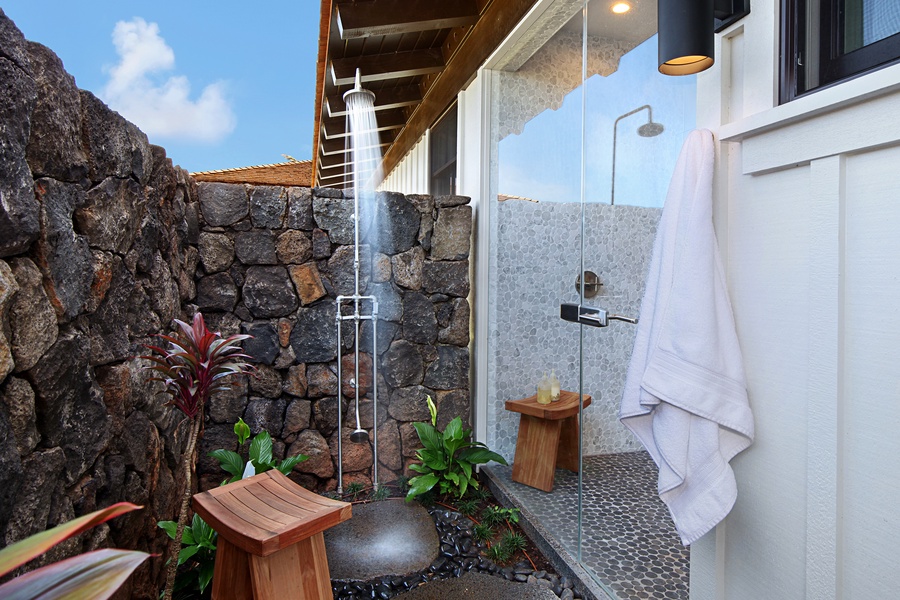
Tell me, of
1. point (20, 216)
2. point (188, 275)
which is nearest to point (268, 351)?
point (188, 275)

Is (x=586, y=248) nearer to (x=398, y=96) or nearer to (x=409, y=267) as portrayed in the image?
(x=409, y=267)

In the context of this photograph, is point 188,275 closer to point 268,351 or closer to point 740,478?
point 268,351

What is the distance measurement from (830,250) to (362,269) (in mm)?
2262

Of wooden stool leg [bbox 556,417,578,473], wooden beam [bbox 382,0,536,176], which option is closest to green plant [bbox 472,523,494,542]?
wooden stool leg [bbox 556,417,578,473]

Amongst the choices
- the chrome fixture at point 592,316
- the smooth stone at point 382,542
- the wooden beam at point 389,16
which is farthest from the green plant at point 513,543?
the wooden beam at point 389,16

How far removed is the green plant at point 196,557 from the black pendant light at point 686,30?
6.92 feet

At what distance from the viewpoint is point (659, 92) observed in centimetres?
167

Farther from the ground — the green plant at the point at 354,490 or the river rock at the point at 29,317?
the river rock at the point at 29,317

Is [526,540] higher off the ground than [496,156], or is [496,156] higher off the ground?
[496,156]

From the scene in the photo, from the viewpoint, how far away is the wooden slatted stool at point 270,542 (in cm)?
152

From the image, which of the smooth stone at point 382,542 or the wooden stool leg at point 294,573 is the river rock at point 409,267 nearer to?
the smooth stone at point 382,542

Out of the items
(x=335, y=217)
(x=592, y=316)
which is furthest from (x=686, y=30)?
(x=335, y=217)

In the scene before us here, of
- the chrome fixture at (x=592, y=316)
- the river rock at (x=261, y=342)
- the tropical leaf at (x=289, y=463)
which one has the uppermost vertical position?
the chrome fixture at (x=592, y=316)

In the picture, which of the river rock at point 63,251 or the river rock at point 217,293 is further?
the river rock at point 217,293
